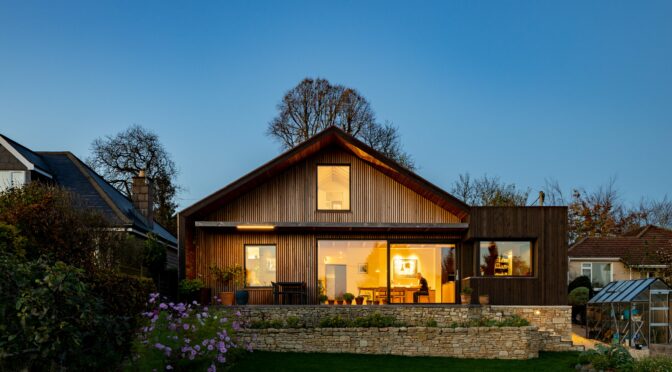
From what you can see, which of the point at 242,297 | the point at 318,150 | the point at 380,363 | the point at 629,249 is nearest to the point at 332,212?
the point at 318,150

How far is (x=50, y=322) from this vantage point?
5926 mm

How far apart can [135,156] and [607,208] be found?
28506 millimetres

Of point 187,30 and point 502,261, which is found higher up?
point 187,30

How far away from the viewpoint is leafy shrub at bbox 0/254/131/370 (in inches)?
231

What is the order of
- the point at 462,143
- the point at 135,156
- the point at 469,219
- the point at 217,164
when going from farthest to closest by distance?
the point at 217,164
the point at 462,143
the point at 135,156
the point at 469,219

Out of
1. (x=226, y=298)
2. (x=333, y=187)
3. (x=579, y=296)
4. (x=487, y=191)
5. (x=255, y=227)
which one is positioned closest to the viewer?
(x=226, y=298)

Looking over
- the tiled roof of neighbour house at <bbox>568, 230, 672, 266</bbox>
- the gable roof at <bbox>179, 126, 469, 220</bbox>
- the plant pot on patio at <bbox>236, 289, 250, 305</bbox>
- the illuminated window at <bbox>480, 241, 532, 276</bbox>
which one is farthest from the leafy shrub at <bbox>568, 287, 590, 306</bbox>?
the plant pot on patio at <bbox>236, 289, 250, 305</bbox>

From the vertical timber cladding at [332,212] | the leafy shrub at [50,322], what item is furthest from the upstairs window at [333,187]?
the leafy shrub at [50,322]

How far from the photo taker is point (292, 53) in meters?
23.3

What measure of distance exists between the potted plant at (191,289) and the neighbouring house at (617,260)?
18.5 metres

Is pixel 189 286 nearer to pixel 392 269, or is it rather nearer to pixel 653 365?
pixel 392 269

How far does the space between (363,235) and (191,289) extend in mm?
5542

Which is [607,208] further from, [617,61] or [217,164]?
[217,164]

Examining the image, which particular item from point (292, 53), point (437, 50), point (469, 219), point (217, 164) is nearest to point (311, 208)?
point (469, 219)
